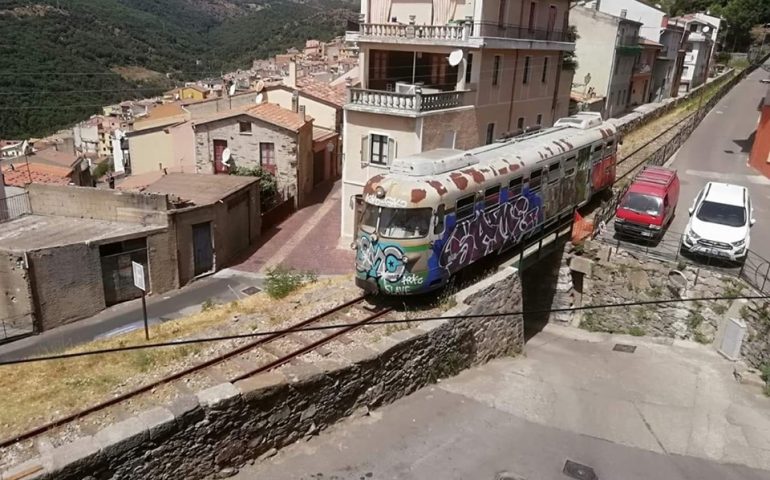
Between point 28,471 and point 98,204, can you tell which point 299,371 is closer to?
point 28,471

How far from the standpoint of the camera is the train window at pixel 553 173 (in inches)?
675

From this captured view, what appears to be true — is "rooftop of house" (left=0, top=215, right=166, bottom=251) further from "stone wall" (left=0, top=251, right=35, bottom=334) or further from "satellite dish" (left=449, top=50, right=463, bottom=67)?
"satellite dish" (left=449, top=50, right=463, bottom=67)

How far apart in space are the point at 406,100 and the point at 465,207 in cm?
880

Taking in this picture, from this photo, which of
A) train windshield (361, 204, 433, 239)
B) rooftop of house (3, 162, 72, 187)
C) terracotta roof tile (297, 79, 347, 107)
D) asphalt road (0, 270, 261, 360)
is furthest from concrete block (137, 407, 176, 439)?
terracotta roof tile (297, 79, 347, 107)

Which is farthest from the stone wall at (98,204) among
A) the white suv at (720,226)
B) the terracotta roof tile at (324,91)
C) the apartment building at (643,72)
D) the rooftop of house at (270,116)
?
the apartment building at (643,72)

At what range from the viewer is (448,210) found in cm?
1277

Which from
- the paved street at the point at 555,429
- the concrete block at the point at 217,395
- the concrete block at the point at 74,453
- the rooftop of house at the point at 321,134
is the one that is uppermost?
the concrete block at the point at 74,453

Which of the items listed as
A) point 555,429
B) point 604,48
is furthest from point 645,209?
point 604,48

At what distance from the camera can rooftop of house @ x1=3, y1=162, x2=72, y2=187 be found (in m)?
30.0

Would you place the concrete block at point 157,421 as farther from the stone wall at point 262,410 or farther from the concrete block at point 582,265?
the concrete block at point 582,265

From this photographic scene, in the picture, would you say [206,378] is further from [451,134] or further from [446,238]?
[451,134]

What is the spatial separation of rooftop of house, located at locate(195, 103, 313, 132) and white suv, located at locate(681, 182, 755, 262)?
19.4 metres

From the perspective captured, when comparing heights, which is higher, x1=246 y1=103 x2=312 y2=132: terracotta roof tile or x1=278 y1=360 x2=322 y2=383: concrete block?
x1=246 y1=103 x2=312 y2=132: terracotta roof tile

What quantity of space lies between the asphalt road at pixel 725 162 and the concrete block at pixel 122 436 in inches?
709
